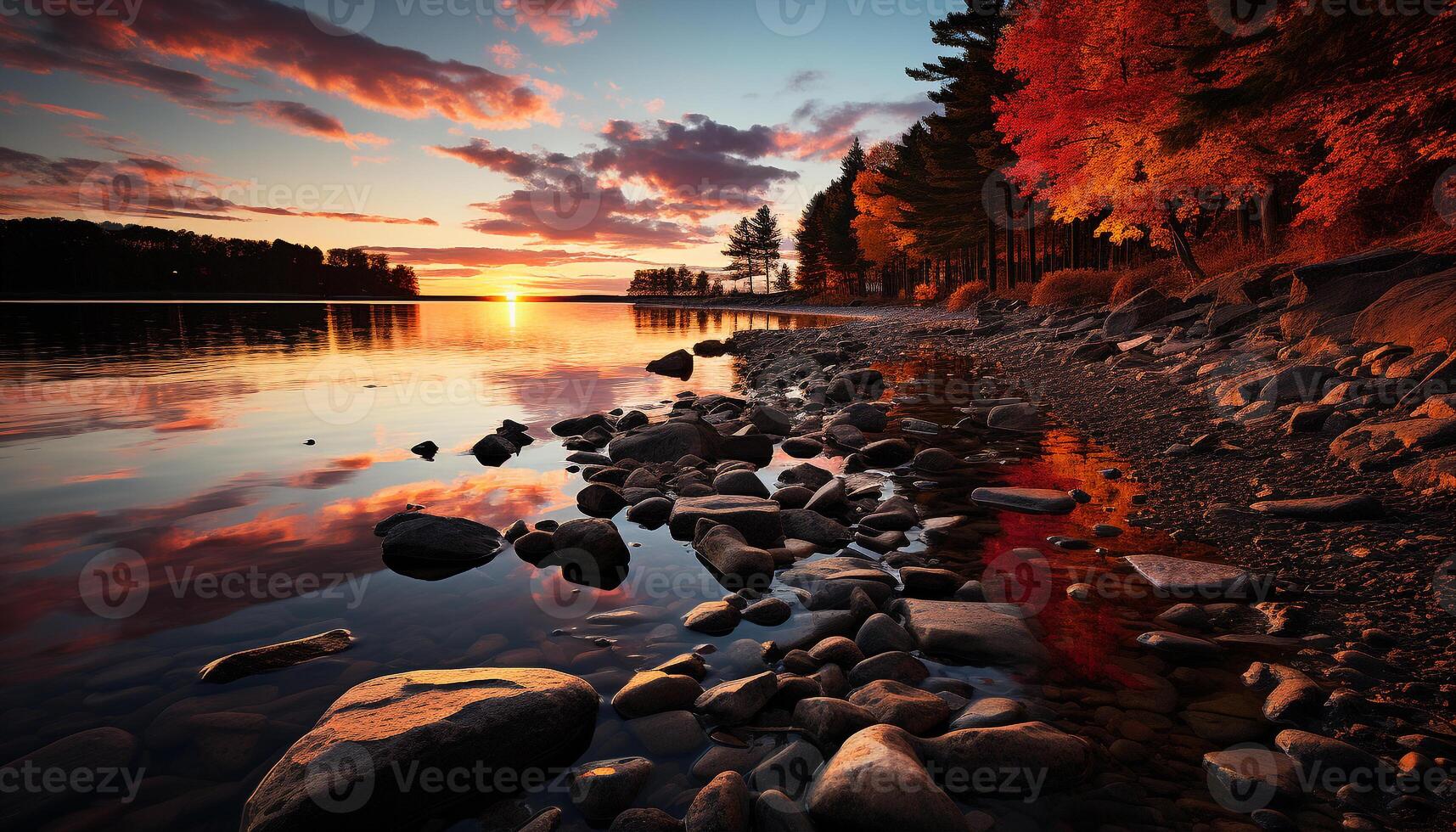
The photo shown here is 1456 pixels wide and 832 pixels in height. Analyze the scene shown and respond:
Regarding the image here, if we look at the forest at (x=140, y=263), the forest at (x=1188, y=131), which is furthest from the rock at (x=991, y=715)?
the forest at (x=140, y=263)

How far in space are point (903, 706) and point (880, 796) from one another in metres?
0.73

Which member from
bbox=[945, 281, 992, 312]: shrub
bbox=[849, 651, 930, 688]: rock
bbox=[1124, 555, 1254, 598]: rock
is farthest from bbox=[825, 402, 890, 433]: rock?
bbox=[945, 281, 992, 312]: shrub

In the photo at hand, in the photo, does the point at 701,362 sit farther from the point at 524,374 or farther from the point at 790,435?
the point at 790,435

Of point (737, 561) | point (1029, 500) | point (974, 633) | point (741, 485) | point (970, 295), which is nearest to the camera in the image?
point (974, 633)

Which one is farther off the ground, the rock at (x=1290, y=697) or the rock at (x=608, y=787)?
the rock at (x=1290, y=697)

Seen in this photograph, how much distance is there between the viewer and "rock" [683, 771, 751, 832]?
2.41 metres

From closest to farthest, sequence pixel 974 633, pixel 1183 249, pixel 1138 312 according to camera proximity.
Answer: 1. pixel 974 633
2. pixel 1138 312
3. pixel 1183 249

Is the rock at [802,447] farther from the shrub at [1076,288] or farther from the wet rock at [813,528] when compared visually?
the shrub at [1076,288]

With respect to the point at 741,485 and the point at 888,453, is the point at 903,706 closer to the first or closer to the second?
the point at 741,485

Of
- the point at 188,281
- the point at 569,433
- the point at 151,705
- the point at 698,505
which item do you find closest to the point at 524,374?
the point at 569,433

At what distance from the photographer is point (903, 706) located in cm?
306

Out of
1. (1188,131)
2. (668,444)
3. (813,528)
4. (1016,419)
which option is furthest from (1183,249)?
(813,528)

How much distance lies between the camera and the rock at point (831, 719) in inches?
116

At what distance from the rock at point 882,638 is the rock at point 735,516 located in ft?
5.88
